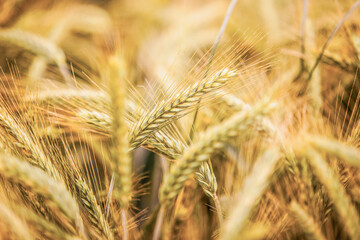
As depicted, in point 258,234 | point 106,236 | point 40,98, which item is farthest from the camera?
point 40,98

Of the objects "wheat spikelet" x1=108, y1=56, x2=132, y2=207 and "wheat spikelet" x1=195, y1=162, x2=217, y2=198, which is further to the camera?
"wheat spikelet" x1=195, y1=162, x2=217, y2=198

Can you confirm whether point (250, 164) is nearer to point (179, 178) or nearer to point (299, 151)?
point (299, 151)

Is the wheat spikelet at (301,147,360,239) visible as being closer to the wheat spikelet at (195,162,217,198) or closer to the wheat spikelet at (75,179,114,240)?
the wheat spikelet at (195,162,217,198)

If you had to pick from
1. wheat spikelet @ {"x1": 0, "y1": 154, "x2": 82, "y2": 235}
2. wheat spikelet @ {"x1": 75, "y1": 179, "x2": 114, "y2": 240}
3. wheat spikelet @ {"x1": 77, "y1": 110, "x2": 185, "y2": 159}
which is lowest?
wheat spikelet @ {"x1": 75, "y1": 179, "x2": 114, "y2": 240}

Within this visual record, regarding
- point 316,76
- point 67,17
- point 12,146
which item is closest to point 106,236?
point 12,146

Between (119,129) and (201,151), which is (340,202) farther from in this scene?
(119,129)

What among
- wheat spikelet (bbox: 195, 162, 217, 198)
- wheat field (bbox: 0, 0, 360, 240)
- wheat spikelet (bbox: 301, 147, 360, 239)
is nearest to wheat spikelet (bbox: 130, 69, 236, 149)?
wheat field (bbox: 0, 0, 360, 240)
